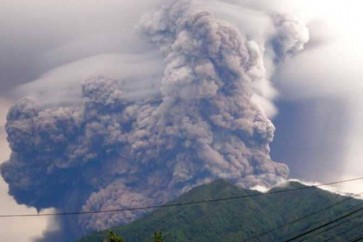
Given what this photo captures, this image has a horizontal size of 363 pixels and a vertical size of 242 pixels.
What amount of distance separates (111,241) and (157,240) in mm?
2887

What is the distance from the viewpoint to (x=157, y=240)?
30.6 m

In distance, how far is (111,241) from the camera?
98.7ft
